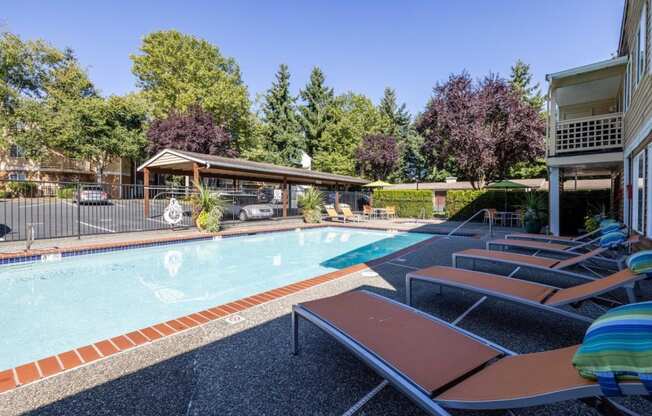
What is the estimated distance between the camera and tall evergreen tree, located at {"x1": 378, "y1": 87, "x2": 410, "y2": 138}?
37719 mm

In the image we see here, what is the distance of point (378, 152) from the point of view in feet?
101

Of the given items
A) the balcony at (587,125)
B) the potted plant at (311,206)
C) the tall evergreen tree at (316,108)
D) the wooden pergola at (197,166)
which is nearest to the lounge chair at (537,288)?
the balcony at (587,125)

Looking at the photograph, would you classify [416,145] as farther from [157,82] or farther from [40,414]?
[40,414]

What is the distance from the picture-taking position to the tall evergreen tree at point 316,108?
102ft

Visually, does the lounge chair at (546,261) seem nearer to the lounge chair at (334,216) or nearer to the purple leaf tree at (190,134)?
the lounge chair at (334,216)

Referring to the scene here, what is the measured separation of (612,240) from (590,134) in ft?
19.2

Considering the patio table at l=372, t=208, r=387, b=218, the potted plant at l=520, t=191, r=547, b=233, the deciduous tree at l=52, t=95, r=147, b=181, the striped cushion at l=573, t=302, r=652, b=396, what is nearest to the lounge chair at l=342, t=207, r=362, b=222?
the patio table at l=372, t=208, r=387, b=218

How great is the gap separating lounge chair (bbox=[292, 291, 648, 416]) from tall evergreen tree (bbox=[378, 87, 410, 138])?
123 feet

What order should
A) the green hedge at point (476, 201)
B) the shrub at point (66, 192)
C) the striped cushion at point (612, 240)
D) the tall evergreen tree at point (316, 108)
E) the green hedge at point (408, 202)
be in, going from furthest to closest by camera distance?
the tall evergreen tree at point (316, 108) < the shrub at point (66, 192) < the green hedge at point (408, 202) < the green hedge at point (476, 201) < the striped cushion at point (612, 240)

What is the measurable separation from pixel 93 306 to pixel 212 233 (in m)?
5.57

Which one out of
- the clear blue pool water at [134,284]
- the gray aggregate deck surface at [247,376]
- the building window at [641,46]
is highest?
the building window at [641,46]

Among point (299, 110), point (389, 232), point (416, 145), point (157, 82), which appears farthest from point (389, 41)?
point (157, 82)

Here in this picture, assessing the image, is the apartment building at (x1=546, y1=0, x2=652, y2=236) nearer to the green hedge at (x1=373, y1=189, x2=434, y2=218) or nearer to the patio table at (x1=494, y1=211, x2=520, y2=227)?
the patio table at (x1=494, y1=211, x2=520, y2=227)

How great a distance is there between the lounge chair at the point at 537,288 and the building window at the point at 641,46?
17.1 feet
